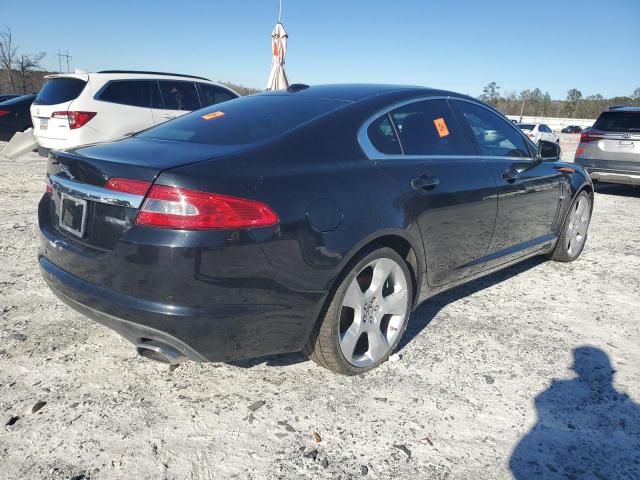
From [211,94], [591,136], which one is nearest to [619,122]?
[591,136]

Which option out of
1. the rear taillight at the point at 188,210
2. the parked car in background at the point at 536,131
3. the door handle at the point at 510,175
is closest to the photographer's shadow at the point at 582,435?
the door handle at the point at 510,175

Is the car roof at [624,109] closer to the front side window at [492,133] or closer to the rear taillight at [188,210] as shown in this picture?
the front side window at [492,133]

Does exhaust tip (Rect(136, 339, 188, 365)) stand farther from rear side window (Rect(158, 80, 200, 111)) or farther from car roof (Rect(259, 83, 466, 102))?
rear side window (Rect(158, 80, 200, 111))

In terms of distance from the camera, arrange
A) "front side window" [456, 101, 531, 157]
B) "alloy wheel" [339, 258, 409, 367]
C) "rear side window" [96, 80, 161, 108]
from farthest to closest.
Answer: "rear side window" [96, 80, 161, 108] → "front side window" [456, 101, 531, 157] → "alloy wheel" [339, 258, 409, 367]

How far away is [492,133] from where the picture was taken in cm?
371

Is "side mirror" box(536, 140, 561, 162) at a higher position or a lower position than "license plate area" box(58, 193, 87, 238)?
higher

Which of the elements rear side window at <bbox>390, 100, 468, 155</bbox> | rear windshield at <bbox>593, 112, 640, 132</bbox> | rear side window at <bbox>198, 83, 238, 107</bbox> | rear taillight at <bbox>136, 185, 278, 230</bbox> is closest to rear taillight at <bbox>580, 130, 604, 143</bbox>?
rear windshield at <bbox>593, 112, 640, 132</bbox>

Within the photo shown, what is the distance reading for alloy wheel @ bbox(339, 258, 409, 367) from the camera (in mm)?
2555

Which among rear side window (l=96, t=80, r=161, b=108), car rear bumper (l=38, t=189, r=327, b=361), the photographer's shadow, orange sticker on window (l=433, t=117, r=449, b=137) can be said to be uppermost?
orange sticker on window (l=433, t=117, r=449, b=137)

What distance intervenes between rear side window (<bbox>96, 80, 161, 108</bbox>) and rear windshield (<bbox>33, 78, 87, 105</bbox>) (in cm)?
35

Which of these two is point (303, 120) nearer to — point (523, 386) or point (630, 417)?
point (523, 386)

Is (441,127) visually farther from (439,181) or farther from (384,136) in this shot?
(384,136)

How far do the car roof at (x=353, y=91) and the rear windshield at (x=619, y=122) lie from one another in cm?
692

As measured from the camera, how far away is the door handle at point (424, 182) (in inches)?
109
